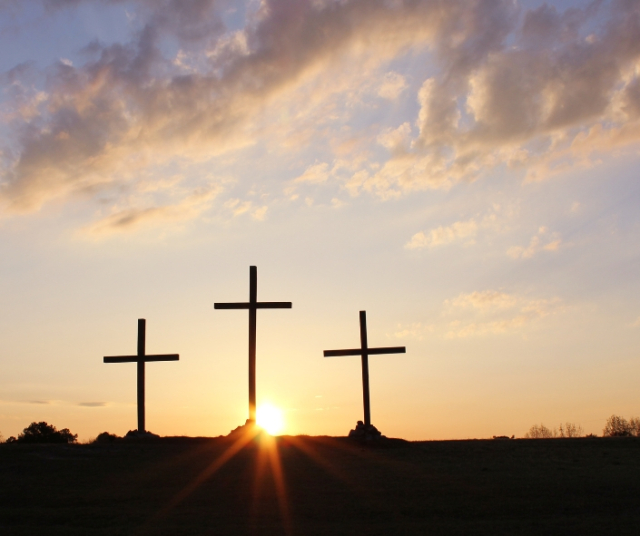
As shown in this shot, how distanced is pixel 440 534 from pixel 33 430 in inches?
1036

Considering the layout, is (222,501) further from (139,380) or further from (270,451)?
(139,380)

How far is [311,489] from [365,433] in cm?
877

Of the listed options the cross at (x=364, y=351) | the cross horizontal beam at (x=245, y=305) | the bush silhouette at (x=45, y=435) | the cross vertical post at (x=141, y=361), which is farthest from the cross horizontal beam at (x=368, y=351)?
the bush silhouette at (x=45, y=435)

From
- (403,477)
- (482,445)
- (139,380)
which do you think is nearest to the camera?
(403,477)

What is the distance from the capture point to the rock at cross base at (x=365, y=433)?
74.4 ft

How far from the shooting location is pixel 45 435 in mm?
30281

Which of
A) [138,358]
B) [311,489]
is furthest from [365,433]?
[311,489]

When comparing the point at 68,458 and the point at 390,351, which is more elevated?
the point at 390,351

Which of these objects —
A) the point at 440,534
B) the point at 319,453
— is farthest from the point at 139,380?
the point at 440,534

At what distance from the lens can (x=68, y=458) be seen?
18.2m

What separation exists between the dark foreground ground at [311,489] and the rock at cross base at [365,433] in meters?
1.33

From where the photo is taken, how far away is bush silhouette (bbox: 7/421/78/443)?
29.4 m

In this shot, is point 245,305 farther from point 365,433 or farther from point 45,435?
point 45,435

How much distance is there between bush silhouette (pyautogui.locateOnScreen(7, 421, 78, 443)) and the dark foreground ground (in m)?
10.1
